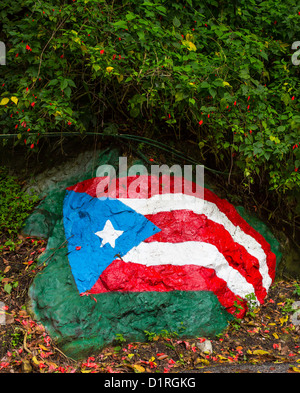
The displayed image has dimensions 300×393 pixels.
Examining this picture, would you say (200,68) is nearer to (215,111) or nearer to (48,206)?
(215,111)

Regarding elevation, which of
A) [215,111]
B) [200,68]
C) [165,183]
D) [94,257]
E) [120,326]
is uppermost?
[200,68]

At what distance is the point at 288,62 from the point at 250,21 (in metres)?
0.58

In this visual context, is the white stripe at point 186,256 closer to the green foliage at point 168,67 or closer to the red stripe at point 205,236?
the red stripe at point 205,236

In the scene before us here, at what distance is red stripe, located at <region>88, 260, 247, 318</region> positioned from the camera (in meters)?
3.16

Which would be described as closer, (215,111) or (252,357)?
(252,357)

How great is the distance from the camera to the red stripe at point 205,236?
3.44 metres

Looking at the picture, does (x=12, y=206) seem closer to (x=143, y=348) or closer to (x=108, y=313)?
(x=108, y=313)

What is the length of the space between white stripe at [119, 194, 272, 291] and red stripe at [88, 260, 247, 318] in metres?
0.57

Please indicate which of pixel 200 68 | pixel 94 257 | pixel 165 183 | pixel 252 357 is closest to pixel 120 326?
pixel 94 257

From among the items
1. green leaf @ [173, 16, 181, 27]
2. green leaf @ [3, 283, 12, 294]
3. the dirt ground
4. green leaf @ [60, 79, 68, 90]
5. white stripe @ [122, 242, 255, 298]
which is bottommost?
the dirt ground

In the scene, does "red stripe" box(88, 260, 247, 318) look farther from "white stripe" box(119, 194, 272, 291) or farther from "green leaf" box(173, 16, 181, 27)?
"green leaf" box(173, 16, 181, 27)

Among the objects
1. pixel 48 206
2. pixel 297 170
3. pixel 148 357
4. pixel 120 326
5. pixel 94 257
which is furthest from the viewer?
pixel 48 206

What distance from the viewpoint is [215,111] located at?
3275mm

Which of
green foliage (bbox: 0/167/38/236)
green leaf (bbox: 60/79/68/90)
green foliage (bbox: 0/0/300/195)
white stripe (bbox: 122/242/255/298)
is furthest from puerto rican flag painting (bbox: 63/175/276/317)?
green leaf (bbox: 60/79/68/90)
